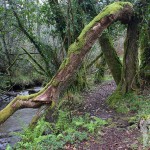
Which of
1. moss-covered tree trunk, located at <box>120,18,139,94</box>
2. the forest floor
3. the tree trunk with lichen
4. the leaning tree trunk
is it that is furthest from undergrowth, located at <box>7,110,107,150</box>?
the tree trunk with lichen

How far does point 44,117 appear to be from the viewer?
30.5 ft

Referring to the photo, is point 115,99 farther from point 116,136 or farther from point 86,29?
point 116,136

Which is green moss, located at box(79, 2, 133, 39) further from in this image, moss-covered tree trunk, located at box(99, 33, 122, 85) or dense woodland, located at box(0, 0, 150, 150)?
moss-covered tree trunk, located at box(99, 33, 122, 85)

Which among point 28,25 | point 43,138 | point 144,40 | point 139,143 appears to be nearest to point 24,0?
point 28,25

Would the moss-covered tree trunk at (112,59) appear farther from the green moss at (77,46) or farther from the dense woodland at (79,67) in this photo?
the green moss at (77,46)

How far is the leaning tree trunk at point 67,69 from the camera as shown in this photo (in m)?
8.56

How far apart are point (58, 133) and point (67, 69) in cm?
207

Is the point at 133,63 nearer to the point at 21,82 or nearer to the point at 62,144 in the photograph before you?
the point at 62,144

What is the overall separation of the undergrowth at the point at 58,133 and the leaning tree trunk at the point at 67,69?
0.79m

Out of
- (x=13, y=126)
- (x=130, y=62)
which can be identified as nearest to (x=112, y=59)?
(x=130, y=62)

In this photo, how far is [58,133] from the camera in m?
8.73

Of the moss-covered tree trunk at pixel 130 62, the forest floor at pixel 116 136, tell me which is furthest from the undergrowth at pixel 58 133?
the moss-covered tree trunk at pixel 130 62

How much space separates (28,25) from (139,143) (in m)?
11.1

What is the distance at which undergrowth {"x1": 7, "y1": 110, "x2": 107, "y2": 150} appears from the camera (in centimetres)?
738
